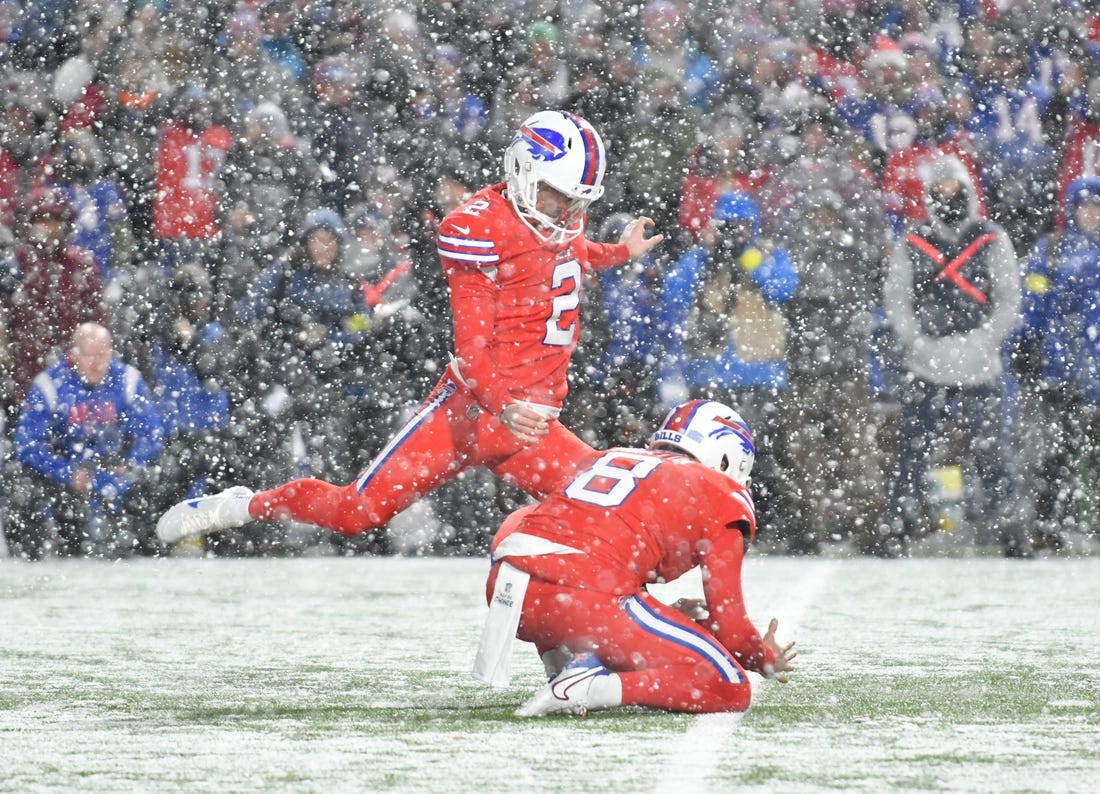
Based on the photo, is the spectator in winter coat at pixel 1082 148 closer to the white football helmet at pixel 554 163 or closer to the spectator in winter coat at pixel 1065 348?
the spectator in winter coat at pixel 1065 348

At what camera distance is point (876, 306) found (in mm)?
8930

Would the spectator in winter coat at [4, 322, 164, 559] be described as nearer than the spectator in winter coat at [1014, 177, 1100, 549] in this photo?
Yes

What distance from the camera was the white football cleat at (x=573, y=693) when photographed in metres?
4.32

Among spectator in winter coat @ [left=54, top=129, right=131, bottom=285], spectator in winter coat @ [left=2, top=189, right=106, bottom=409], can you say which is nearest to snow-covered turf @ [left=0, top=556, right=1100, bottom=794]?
spectator in winter coat @ [left=2, top=189, right=106, bottom=409]

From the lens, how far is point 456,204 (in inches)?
347

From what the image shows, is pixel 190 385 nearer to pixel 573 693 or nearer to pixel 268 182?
pixel 268 182

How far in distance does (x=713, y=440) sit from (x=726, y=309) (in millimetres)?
4251

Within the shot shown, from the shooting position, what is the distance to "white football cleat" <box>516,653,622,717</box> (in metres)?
4.32

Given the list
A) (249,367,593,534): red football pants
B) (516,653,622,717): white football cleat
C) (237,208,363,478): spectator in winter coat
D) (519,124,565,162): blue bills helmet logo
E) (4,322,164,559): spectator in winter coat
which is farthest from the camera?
(237,208,363,478): spectator in winter coat

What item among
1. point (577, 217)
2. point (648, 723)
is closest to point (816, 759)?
point (648, 723)

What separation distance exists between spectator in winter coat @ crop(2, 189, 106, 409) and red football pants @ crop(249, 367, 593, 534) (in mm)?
3877

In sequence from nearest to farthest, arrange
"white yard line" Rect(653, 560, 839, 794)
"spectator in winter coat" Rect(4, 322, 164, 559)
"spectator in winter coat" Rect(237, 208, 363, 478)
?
"white yard line" Rect(653, 560, 839, 794)
"spectator in winter coat" Rect(4, 322, 164, 559)
"spectator in winter coat" Rect(237, 208, 363, 478)

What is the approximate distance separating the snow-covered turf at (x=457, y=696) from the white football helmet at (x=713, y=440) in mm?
607

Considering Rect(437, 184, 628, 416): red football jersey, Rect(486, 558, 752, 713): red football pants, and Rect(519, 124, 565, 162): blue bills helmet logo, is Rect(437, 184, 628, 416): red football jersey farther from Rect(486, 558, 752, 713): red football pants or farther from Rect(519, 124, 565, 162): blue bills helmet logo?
Rect(486, 558, 752, 713): red football pants
